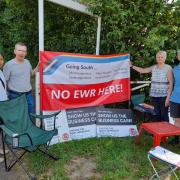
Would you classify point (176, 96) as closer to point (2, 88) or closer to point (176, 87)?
point (176, 87)

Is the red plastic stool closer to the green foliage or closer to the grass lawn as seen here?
the grass lawn

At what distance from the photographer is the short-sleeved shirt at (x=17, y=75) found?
5766 mm

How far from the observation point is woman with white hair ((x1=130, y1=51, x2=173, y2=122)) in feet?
20.6

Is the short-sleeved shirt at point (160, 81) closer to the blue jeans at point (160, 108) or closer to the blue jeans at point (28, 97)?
the blue jeans at point (160, 108)

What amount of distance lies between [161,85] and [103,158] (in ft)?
5.78

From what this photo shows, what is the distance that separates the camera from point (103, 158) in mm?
5668

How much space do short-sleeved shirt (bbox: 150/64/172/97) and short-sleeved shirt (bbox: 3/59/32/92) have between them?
2.27 m

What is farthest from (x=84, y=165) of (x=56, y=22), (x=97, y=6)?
(x=56, y=22)

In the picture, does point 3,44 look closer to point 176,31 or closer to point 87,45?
point 87,45

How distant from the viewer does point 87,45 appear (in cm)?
820

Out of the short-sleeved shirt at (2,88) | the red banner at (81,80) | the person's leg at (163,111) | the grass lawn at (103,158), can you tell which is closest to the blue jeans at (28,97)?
the red banner at (81,80)

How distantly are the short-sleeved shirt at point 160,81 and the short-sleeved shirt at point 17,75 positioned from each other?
2265 millimetres

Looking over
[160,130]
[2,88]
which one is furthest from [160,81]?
[2,88]

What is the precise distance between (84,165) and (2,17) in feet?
29.3
